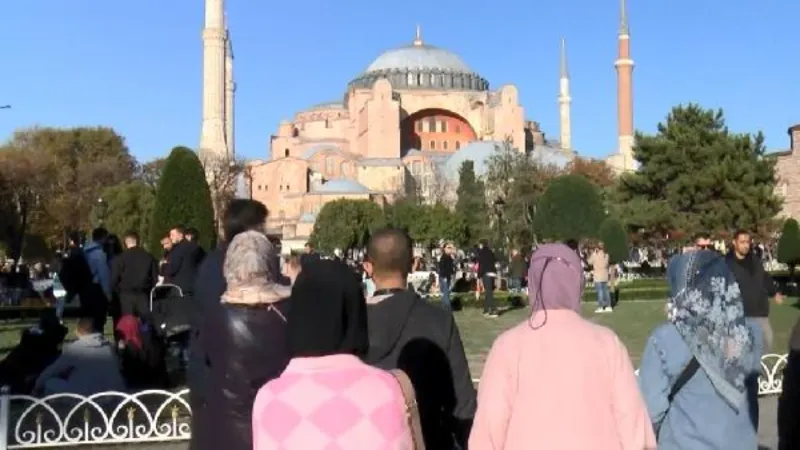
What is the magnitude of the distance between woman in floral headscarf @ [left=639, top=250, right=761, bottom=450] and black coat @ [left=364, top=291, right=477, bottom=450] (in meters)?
0.66

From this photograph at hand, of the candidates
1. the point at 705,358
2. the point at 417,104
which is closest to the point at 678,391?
the point at 705,358

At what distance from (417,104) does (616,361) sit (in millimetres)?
78310

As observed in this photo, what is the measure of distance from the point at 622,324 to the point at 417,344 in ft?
40.8

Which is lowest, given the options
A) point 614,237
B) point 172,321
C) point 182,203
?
point 172,321

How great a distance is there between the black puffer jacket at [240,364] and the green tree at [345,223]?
1952 inches

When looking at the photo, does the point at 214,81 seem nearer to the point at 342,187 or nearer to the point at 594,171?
the point at 342,187

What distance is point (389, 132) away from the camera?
7531 centimetres

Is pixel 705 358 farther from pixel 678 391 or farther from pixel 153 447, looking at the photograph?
pixel 153 447

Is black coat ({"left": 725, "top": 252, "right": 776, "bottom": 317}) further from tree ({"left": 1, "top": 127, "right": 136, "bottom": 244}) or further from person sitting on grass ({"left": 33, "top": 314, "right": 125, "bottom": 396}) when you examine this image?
tree ({"left": 1, "top": 127, "right": 136, "bottom": 244})

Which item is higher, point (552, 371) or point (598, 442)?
point (552, 371)

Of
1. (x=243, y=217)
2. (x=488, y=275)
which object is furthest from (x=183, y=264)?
(x=488, y=275)

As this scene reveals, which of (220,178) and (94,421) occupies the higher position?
(220,178)

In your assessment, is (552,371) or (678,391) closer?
(552,371)

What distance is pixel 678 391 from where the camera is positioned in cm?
362
